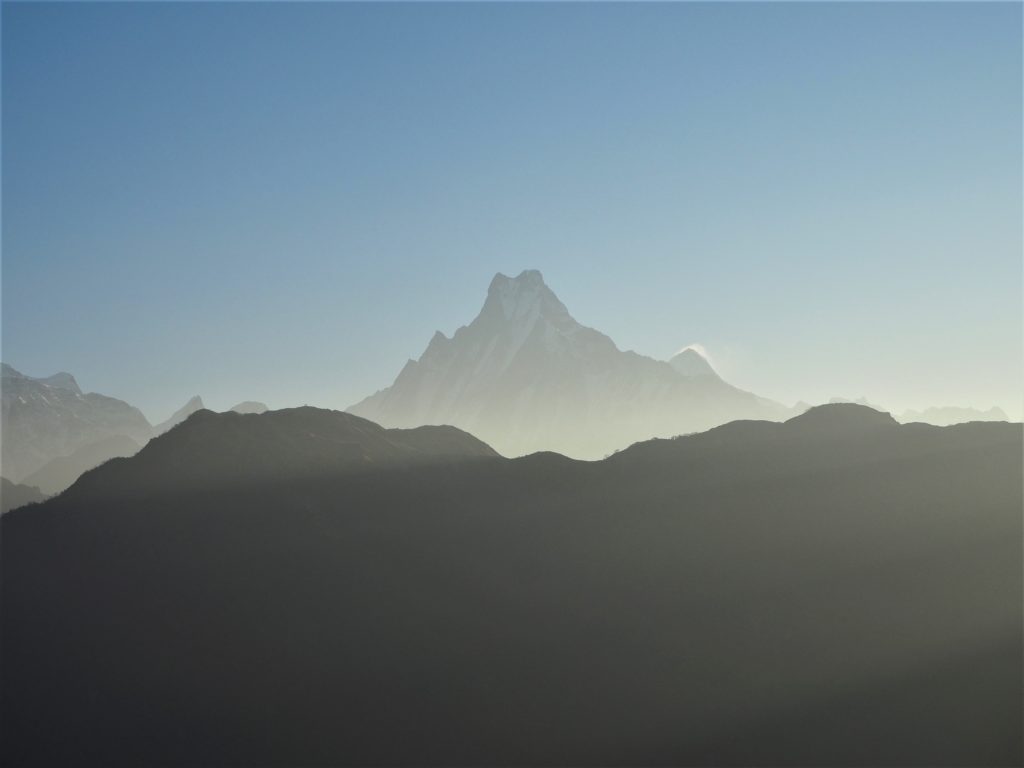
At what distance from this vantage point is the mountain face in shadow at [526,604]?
271 feet

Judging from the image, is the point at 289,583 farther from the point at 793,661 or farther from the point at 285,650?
the point at 793,661

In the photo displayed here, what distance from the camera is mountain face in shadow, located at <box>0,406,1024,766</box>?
271 ft

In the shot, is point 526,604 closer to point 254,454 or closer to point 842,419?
point 254,454

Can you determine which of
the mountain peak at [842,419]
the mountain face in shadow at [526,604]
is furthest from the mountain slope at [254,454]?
the mountain peak at [842,419]

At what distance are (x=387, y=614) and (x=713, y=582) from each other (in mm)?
38210

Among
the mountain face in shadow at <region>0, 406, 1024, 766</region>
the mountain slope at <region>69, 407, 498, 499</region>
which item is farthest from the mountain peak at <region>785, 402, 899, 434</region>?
the mountain slope at <region>69, 407, 498, 499</region>

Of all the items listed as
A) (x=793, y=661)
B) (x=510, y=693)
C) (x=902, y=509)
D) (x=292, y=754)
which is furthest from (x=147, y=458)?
(x=902, y=509)

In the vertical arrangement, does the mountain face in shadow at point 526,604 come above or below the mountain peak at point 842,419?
below

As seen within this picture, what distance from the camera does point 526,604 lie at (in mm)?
97250

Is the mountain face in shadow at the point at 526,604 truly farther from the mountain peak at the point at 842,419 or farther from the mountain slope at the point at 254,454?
the mountain peak at the point at 842,419

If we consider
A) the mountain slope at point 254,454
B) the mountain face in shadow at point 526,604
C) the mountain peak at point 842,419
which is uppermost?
the mountain peak at point 842,419

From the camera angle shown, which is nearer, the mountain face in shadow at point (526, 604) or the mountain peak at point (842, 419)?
the mountain face in shadow at point (526, 604)

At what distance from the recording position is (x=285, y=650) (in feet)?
301

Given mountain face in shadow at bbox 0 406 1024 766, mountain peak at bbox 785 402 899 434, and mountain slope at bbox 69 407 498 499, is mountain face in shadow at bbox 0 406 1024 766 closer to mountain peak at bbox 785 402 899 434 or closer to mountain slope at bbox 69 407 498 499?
mountain slope at bbox 69 407 498 499
